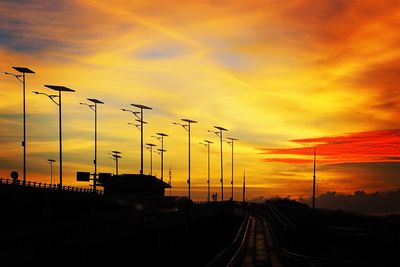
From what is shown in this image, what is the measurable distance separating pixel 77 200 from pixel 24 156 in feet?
77.8

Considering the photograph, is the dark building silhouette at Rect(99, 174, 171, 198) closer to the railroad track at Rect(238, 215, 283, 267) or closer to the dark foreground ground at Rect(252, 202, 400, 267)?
the railroad track at Rect(238, 215, 283, 267)

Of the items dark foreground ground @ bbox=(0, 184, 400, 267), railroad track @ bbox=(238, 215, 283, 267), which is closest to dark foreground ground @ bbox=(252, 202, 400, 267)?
dark foreground ground @ bbox=(0, 184, 400, 267)

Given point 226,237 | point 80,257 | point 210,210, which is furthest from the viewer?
point 210,210

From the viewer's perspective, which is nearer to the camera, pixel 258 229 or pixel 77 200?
pixel 258 229

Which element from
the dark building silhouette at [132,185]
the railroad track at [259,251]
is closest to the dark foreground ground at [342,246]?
the railroad track at [259,251]

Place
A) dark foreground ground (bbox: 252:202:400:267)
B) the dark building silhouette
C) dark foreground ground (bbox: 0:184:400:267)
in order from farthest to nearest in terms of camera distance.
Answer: the dark building silhouette < dark foreground ground (bbox: 252:202:400:267) < dark foreground ground (bbox: 0:184:400:267)

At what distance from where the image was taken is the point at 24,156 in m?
96.3

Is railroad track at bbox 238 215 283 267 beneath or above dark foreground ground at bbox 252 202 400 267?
beneath

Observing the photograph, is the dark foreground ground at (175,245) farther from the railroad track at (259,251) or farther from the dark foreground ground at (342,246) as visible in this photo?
the railroad track at (259,251)

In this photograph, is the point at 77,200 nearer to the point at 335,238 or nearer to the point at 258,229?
the point at 258,229

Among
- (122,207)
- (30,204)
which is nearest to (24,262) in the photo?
(30,204)

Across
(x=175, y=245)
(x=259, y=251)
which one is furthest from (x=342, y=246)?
(x=175, y=245)

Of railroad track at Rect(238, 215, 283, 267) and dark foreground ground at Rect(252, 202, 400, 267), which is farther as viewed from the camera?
railroad track at Rect(238, 215, 283, 267)

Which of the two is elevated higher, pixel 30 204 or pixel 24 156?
pixel 24 156
